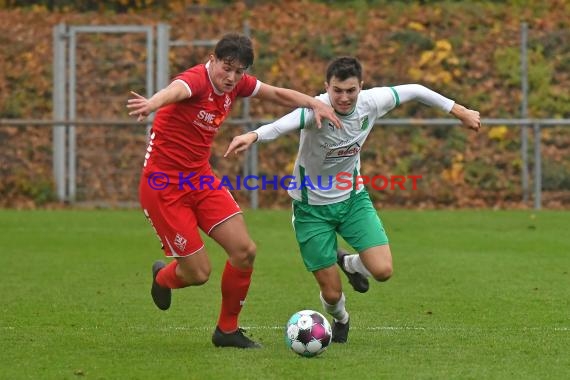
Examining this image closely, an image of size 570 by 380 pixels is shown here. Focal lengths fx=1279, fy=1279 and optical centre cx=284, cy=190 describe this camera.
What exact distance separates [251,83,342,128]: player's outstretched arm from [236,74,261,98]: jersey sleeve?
0.05 metres

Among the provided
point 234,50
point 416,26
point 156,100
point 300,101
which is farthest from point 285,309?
point 416,26

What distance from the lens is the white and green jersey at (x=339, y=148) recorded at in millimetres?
8855

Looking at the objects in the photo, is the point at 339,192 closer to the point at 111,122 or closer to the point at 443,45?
the point at 111,122

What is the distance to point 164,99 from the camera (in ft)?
26.2

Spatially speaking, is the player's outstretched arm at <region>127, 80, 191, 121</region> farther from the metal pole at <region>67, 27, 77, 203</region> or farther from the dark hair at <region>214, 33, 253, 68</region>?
the metal pole at <region>67, 27, 77, 203</region>

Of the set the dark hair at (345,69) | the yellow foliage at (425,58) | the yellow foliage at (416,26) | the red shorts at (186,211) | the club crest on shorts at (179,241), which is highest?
the yellow foliage at (416,26)

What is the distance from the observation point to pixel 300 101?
8648 mm

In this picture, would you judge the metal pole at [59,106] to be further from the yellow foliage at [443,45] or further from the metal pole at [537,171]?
the metal pole at [537,171]

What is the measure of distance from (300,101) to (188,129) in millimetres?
779

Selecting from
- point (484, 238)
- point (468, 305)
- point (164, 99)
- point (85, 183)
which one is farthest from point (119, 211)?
point (164, 99)

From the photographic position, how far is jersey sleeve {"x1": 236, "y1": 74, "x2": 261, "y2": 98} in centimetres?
872

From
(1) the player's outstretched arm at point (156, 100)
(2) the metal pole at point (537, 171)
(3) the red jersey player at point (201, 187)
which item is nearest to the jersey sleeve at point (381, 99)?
(3) the red jersey player at point (201, 187)

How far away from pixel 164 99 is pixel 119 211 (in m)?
11.9

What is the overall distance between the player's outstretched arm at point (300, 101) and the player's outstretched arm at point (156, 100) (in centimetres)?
80
